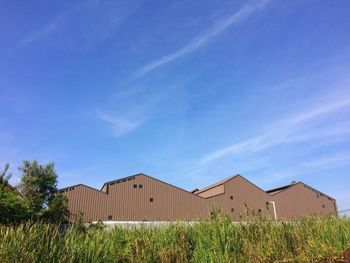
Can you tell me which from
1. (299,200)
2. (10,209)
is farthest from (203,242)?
(299,200)

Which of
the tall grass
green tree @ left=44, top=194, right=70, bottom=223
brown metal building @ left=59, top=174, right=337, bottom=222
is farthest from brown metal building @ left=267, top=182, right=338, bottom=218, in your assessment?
the tall grass

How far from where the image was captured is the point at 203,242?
8.98m

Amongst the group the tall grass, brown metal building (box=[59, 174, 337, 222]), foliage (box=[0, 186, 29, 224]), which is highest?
brown metal building (box=[59, 174, 337, 222])

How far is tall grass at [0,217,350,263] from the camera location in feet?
23.8

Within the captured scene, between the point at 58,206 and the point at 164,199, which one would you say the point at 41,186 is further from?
the point at 164,199

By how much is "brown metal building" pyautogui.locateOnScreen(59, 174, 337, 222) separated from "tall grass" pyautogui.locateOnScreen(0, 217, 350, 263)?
952 inches

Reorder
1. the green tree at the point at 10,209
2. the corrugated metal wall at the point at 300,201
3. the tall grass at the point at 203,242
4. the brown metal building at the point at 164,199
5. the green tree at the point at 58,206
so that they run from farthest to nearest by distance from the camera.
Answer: the corrugated metal wall at the point at 300,201
the brown metal building at the point at 164,199
the green tree at the point at 58,206
the green tree at the point at 10,209
the tall grass at the point at 203,242

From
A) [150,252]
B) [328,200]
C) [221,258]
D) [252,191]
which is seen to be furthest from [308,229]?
[328,200]

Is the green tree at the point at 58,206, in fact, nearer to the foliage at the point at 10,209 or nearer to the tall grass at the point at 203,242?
the foliage at the point at 10,209

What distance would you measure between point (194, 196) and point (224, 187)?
4638 mm

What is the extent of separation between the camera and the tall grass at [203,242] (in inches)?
285

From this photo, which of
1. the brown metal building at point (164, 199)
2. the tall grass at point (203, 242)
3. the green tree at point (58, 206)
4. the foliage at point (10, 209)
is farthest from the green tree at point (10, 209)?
the brown metal building at point (164, 199)

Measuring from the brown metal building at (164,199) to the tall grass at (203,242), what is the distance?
24.2 meters

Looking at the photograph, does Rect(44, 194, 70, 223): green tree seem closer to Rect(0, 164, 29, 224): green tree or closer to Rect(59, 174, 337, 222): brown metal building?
Rect(59, 174, 337, 222): brown metal building
